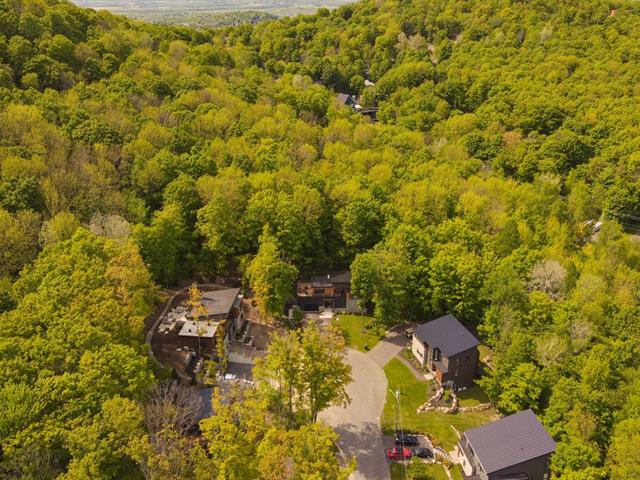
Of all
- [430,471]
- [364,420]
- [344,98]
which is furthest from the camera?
[344,98]

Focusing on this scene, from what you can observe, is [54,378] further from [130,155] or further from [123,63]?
[123,63]

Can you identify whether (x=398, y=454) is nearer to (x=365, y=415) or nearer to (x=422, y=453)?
(x=422, y=453)

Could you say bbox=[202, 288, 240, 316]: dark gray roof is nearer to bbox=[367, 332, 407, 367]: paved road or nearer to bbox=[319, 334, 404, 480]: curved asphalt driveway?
bbox=[319, 334, 404, 480]: curved asphalt driveway

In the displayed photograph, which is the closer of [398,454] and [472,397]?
[398,454]

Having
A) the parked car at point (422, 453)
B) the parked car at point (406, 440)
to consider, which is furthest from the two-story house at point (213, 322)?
the parked car at point (422, 453)

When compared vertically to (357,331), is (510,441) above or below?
above

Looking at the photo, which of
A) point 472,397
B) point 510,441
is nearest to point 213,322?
point 472,397
